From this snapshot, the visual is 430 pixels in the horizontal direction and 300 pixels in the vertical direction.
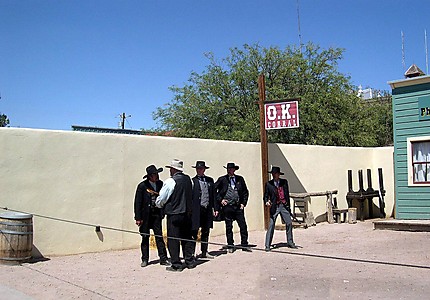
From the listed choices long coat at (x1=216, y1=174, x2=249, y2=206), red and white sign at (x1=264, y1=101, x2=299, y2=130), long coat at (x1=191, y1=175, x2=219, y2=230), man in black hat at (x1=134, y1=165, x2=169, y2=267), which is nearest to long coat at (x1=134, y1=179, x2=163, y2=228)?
man in black hat at (x1=134, y1=165, x2=169, y2=267)

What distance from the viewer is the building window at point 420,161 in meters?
13.8

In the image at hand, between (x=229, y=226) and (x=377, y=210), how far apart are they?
8.37 metres

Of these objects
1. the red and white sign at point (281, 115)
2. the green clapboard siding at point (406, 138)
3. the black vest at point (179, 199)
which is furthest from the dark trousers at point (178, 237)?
the green clapboard siding at point (406, 138)

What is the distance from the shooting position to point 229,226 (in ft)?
33.5

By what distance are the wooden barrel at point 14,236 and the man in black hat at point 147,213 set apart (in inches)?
74.1

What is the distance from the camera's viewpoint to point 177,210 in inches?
335

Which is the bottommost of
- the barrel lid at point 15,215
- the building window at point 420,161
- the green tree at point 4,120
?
the barrel lid at point 15,215

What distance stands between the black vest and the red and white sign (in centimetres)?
550

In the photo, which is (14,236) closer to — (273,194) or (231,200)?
(231,200)

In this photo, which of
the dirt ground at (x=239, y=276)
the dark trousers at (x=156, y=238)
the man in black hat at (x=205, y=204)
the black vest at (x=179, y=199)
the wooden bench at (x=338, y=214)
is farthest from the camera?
the wooden bench at (x=338, y=214)

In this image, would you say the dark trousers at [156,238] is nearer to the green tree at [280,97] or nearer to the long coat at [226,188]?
the long coat at [226,188]

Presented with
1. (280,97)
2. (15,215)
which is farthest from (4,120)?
(15,215)

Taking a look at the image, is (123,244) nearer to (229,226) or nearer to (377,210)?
(229,226)

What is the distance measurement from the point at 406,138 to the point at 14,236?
417 inches
